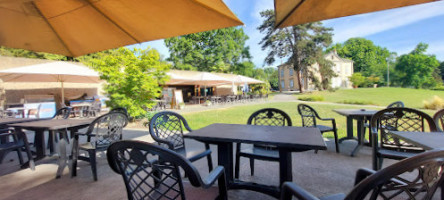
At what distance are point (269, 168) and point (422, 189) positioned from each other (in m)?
2.21

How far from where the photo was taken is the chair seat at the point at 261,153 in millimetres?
2072

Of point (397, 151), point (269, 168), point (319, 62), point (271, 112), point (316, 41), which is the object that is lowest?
point (269, 168)

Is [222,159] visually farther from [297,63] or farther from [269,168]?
[297,63]

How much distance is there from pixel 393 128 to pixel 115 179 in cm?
390

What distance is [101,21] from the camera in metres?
2.32

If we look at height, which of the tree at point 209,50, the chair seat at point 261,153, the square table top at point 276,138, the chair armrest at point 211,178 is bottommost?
the chair seat at point 261,153

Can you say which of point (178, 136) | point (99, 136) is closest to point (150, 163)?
point (178, 136)

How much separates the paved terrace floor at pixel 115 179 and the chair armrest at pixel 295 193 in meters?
1.21

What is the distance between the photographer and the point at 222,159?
1.97 meters

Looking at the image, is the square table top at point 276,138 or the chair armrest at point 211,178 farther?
the square table top at point 276,138

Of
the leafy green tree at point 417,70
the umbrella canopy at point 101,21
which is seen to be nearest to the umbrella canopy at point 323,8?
the umbrella canopy at point 101,21

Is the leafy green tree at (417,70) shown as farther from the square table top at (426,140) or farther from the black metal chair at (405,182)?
the black metal chair at (405,182)

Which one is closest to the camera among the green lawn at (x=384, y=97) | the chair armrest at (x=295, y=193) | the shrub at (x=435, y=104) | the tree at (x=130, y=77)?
the chair armrest at (x=295, y=193)

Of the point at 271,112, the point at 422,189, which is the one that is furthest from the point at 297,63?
the point at 422,189
